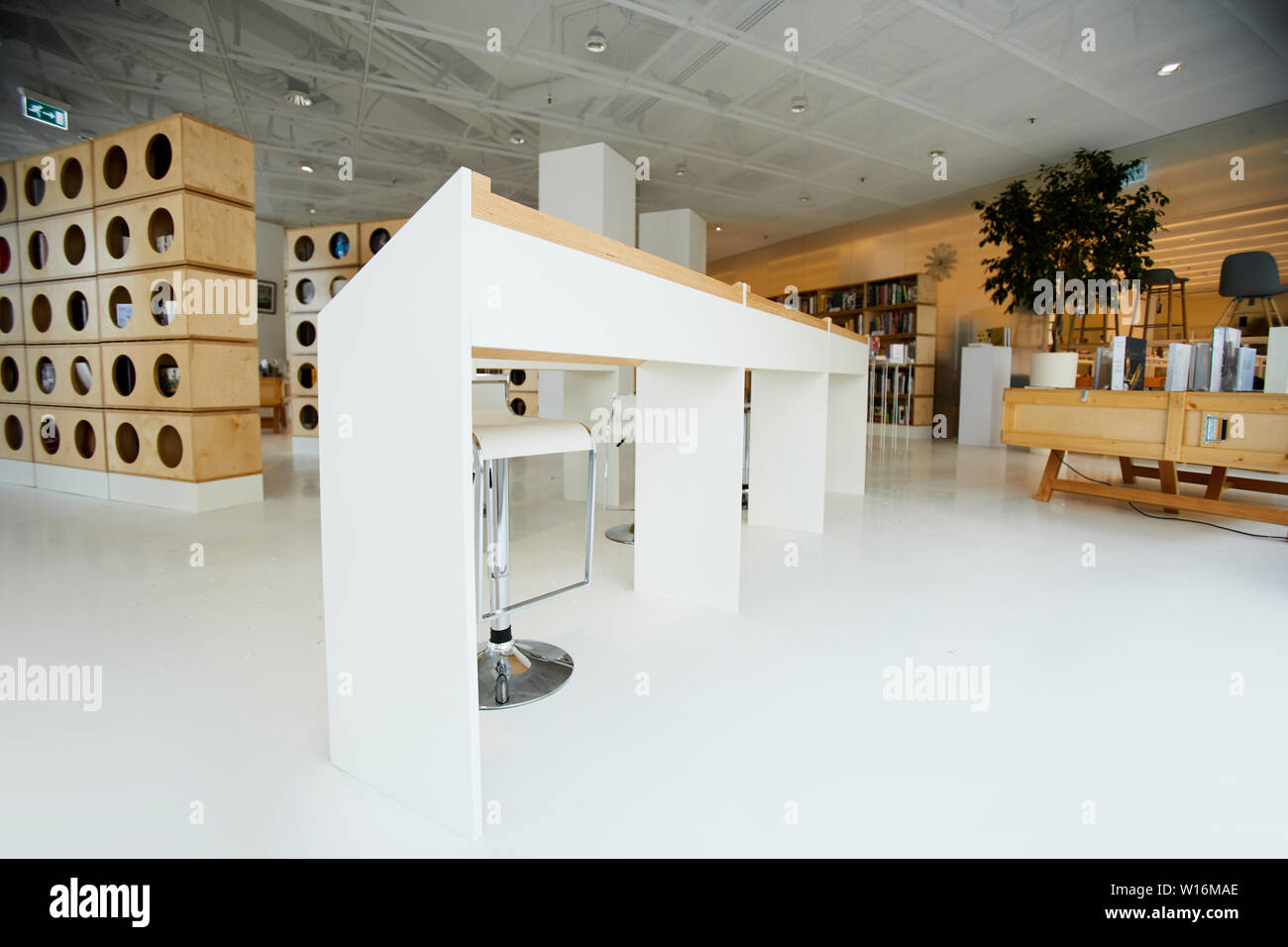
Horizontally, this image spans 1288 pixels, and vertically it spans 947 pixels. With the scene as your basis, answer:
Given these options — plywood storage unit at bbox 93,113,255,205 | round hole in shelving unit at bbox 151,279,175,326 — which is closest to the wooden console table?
plywood storage unit at bbox 93,113,255,205

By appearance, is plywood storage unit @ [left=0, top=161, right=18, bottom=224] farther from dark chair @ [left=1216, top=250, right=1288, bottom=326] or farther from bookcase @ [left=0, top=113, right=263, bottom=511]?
dark chair @ [left=1216, top=250, right=1288, bottom=326]

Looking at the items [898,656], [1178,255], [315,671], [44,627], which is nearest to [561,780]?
[315,671]

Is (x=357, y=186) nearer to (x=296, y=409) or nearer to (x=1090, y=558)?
(x=296, y=409)

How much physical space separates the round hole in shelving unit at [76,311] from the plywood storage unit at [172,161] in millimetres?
545

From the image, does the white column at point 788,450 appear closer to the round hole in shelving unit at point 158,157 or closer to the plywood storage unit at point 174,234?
the plywood storage unit at point 174,234

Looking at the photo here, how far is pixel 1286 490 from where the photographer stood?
316 cm

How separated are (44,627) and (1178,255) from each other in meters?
9.14

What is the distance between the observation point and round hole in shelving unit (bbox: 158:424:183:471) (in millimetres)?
3205

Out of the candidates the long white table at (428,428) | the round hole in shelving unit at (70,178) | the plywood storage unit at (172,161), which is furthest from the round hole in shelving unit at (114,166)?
the long white table at (428,428)

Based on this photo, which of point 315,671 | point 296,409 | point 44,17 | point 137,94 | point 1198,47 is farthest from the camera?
point 296,409

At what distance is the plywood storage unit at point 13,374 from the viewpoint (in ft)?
12.3

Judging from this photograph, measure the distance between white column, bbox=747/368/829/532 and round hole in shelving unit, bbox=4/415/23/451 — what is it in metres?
4.27

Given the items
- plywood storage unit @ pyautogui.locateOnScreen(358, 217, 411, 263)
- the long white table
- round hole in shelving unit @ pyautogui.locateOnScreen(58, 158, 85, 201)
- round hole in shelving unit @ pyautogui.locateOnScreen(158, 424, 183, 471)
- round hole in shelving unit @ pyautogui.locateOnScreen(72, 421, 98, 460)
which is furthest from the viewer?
plywood storage unit @ pyautogui.locateOnScreen(358, 217, 411, 263)

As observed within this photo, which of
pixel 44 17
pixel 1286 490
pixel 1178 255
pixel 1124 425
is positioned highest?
pixel 44 17
